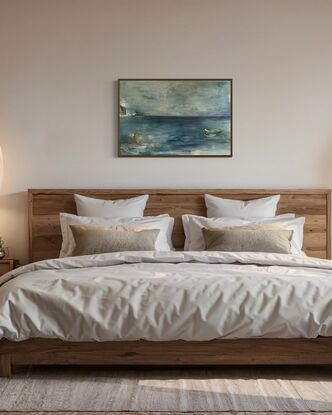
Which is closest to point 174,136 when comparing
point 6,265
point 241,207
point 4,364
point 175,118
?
point 175,118

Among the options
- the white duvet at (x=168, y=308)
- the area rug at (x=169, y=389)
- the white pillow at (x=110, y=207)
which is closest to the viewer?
the area rug at (x=169, y=389)

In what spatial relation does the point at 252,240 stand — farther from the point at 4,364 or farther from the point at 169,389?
the point at 4,364

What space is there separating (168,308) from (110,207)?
1.96 metres

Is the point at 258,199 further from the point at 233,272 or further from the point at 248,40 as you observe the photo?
the point at 233,272

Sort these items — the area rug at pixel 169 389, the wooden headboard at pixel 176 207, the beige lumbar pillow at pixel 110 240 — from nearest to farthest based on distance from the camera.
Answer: the area rug at pixel 169 389
the beige lumbar pillow at pixel 110 240
the wooden headboard at pixel 176 207

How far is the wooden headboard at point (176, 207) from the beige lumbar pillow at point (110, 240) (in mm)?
600

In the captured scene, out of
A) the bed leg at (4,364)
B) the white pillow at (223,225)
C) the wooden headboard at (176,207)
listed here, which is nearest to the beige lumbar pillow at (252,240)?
the white pillow at (223,225)

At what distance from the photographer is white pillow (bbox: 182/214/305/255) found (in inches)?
197

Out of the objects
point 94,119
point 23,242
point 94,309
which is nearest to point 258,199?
point 94,119

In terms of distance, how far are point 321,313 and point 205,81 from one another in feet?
8.79

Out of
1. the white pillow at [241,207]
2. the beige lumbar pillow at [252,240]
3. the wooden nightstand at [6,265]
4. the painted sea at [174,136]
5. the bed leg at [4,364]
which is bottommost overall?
the bed leg at [4,364]

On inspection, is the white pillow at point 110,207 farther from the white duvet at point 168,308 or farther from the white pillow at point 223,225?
the white duvet at point 168,308

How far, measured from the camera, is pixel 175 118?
543cm

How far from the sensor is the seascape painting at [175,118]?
17.7 ft
